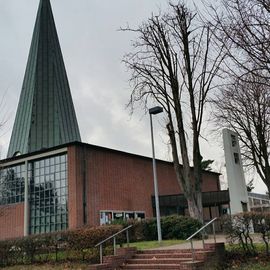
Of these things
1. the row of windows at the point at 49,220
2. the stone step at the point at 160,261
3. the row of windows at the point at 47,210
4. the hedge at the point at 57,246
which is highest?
the row of windows at the point at 47,210

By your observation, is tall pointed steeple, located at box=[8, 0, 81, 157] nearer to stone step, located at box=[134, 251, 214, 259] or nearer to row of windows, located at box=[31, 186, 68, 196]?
row of windows, located at box=[31, 186, 68, 196]

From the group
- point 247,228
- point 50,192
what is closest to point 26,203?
point 50,192

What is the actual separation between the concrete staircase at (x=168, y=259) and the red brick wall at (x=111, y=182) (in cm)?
1300

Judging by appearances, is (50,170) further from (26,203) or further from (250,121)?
(250,121)

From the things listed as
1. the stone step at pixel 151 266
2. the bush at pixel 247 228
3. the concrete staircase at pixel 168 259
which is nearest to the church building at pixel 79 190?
the concrete staircase at pixel 168 259

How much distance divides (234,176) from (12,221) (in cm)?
1748

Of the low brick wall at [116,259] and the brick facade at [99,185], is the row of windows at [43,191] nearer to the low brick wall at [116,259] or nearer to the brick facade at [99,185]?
the brick facade at [99,185]

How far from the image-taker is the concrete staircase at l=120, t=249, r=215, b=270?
38.5 ft

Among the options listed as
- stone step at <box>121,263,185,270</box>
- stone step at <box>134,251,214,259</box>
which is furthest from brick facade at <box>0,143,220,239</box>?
stone step at <box>121,263,185,270</box>

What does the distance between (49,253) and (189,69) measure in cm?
1355

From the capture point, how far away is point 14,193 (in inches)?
1233

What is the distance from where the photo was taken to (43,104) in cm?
4794

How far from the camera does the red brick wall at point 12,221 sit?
29922mm

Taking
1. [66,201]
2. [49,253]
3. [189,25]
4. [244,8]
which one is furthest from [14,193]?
[244,8]
